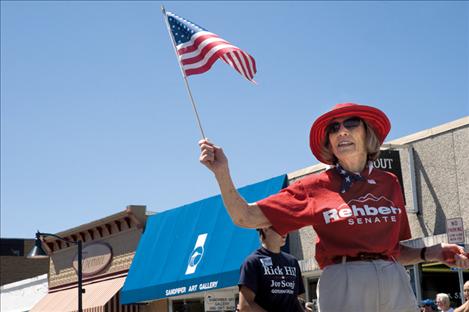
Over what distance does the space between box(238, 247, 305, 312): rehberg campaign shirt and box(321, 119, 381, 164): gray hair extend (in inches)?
88.8

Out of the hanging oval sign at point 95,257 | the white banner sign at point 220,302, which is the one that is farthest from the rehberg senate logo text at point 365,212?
the hanging oval sign at point 95,257

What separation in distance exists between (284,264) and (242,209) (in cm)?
297

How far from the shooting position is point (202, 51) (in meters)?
5.68

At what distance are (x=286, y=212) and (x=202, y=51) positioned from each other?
1848mm

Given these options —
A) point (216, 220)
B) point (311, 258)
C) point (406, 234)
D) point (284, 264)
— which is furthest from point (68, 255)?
point (406, 234)

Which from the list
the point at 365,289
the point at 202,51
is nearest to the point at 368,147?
the point at 365,289

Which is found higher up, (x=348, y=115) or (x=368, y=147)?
(x=348, y=115)

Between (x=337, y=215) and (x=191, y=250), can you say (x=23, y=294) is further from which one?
(x=337, y=215)

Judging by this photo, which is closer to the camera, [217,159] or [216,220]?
[217,159]

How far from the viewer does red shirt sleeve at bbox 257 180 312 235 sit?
4.16 meters

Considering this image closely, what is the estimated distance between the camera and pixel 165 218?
2484 cm

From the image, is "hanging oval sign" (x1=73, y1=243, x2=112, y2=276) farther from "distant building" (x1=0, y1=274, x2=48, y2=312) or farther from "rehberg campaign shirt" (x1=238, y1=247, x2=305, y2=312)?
"rehberg campaign shirt" (x1=238, y1=247, x2=305, y2=312)

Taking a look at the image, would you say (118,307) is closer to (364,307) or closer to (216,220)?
(216,220)

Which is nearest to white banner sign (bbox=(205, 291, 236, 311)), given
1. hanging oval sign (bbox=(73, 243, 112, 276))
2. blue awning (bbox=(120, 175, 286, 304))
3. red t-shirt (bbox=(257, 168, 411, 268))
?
blue awning (bbox=(120, 175, 286, 304))
